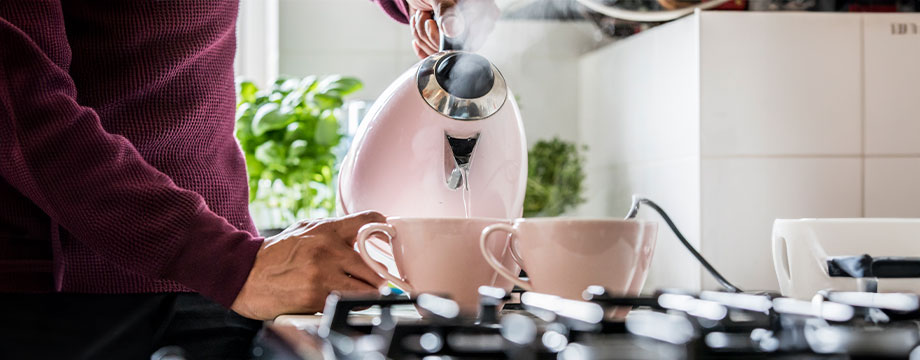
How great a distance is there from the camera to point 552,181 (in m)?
1.94

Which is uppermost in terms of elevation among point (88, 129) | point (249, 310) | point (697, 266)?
point (88, 129)

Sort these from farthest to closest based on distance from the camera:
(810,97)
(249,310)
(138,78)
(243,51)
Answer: (243,51)
(810,97)
(138,78)
(249,310)

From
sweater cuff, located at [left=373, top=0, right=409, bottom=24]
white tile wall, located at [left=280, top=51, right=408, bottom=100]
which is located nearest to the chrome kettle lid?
sweater cuff, located at [left=373, top=0, right=409, bottom=24]

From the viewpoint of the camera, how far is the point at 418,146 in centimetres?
68

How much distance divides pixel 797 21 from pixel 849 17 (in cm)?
9

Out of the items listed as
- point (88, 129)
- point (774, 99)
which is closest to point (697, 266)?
point (774, 99)

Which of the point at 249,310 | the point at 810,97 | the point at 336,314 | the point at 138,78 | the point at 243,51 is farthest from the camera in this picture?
the point at 243,51

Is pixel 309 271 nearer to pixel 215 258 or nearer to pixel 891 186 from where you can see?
pixel 215 258

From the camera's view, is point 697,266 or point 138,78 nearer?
point 138,78

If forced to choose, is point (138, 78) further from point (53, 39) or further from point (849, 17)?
point (849, 17)

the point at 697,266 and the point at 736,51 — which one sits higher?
the point at 736,51

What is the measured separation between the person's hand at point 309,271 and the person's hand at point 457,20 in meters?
0.19

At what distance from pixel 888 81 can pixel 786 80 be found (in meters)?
0.18

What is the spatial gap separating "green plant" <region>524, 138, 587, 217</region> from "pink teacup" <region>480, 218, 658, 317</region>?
1.37m
